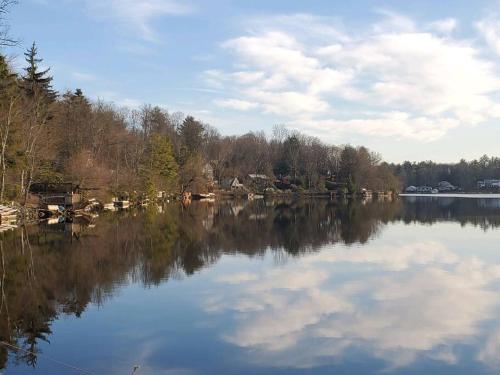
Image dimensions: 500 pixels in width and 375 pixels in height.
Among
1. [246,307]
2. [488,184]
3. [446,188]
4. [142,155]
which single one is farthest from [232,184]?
[246,307]

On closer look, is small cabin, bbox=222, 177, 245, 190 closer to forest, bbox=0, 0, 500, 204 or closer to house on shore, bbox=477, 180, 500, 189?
forest, bbox=0, 0, 500, 204

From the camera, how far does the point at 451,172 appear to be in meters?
163

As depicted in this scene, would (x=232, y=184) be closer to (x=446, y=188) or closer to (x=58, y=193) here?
(x=58, y=193)

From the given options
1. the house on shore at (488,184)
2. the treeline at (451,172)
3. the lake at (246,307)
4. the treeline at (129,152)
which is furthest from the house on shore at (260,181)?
the lake at (246,307)

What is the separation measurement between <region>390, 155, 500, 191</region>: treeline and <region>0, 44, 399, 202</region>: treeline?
48.6 m

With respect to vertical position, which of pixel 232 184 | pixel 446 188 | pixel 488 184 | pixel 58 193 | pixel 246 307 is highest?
pixel 488 184

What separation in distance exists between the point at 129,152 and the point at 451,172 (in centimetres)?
12912

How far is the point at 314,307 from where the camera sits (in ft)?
41.6

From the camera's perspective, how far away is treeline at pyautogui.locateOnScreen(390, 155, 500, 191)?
514 feet

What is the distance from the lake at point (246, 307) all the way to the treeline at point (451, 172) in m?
138

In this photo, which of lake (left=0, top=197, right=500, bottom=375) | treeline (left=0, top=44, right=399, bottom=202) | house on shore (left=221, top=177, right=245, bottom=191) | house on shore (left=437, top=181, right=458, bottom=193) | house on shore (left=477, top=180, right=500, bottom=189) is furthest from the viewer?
house on shore (left=437, top=181, right=458, bottom=193)

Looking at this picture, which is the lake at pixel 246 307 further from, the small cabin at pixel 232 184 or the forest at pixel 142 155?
the small cabin at pixel 232 184

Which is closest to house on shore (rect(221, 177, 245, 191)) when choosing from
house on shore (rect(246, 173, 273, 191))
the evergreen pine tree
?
house on shore (rect(246, 173, 273, 191))

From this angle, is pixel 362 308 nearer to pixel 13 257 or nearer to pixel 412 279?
pixel 412 279
